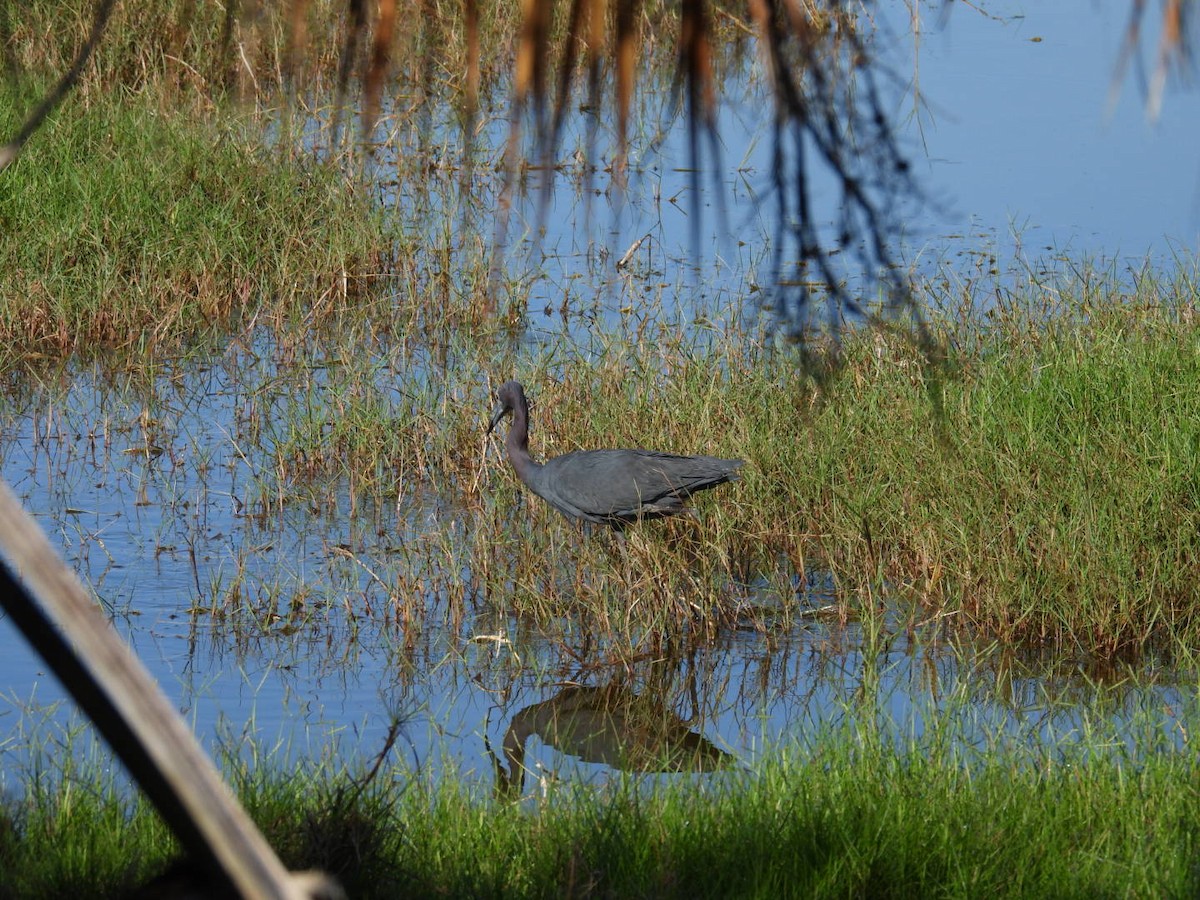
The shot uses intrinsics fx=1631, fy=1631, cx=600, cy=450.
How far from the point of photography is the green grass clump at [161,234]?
8805mm

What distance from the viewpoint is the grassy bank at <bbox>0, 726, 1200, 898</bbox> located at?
10.9 feet

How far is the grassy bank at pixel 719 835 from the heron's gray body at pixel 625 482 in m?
2.00

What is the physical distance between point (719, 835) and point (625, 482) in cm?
242

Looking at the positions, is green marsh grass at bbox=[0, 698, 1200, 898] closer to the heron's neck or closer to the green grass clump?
the heron's neck

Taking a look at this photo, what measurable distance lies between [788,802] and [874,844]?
289 mm

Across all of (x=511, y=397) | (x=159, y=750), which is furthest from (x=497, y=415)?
(x=159, y=750)

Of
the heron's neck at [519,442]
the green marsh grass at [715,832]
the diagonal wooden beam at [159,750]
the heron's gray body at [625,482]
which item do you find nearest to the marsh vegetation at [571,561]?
the green marsh grass at [715,832]

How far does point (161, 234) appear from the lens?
9391 millimetres

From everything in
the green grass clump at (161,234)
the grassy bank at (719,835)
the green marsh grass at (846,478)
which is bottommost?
the grassy bank at (719,835)

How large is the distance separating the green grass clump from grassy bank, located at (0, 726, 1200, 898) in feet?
17.2

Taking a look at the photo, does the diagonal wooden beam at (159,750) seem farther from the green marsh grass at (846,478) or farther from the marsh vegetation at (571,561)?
the green marsh grass at (846,478)

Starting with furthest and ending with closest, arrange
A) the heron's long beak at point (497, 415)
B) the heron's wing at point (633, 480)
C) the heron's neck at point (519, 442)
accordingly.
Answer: the heron's long beak at point (497, 415) → the heron's neck at point (519, 442) → the heron's wing at point (633, 480)

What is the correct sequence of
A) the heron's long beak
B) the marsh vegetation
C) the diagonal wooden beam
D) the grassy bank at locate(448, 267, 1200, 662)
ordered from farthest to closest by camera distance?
the heron's long beak, the grassy bank at locate(448, 267, 1200, 662), the marsh vegetation, the diagonal wooden beam

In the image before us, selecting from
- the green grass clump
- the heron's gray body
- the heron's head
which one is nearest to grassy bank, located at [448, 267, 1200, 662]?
the heron's gray body
